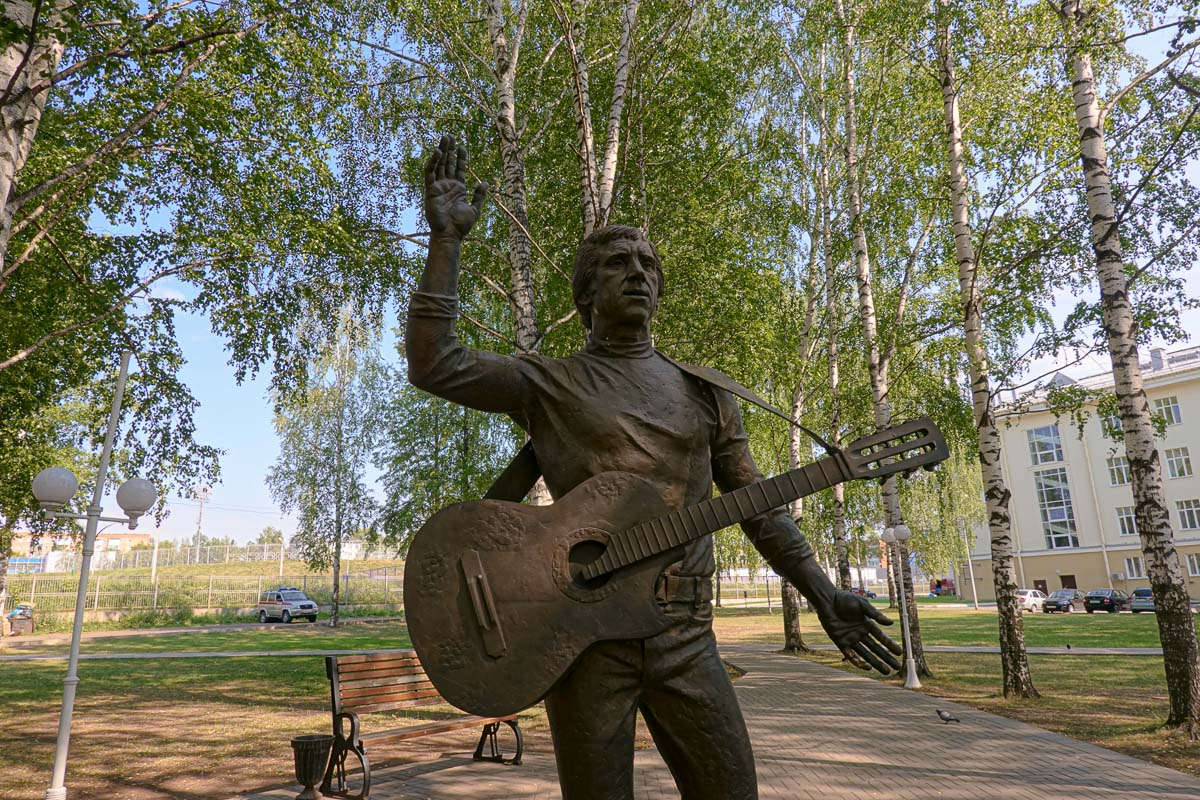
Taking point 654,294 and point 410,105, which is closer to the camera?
point 654,294

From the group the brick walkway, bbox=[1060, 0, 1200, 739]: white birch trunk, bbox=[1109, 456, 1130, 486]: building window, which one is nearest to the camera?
the brick walkway

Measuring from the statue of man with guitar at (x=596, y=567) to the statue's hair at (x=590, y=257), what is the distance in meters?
0.15

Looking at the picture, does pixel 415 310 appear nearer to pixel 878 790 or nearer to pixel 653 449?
pixel 653 449

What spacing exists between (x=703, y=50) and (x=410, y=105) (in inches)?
211

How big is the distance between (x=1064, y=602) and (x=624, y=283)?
1541 inches

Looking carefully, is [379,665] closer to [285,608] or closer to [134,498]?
[134,498]

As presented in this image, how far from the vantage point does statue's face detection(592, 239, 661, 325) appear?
7.68 feet

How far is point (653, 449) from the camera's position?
2.23 metres

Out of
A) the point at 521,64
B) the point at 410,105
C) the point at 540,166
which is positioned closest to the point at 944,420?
the point at 540,166

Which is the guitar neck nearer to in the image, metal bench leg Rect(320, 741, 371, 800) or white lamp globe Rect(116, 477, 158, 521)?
metal bench leg Rect(320, 741, 371, 800)

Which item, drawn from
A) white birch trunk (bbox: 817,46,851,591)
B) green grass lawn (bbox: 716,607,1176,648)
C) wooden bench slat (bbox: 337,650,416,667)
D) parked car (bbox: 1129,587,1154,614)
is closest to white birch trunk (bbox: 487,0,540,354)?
wooden bench slat (bbox: 337,650,416,667)

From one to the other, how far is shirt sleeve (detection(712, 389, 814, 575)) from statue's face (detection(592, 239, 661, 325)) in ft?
1.26

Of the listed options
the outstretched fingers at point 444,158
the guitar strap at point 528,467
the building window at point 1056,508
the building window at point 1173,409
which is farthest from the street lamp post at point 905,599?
the building window at point 1056,508

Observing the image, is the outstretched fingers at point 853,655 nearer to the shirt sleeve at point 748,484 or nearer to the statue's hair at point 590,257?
the shirt sleeve at point 748,484
